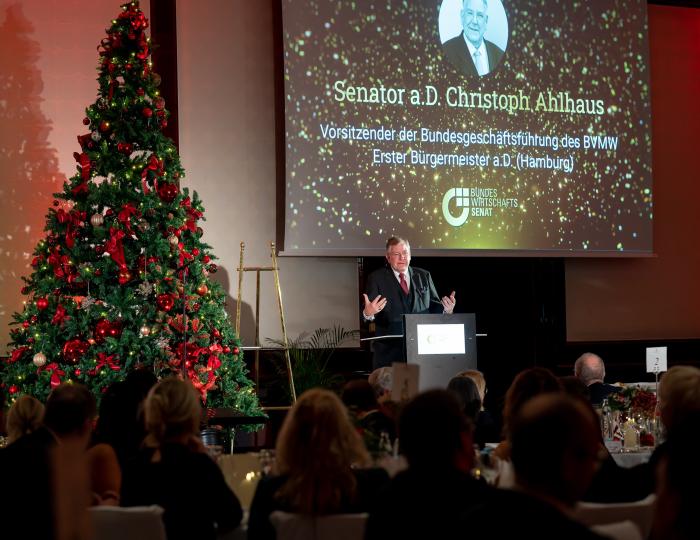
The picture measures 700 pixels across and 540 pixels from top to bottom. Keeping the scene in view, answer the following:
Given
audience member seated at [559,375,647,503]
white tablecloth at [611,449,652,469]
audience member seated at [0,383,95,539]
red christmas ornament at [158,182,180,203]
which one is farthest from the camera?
red christmas ornament at [158,182,180,203]

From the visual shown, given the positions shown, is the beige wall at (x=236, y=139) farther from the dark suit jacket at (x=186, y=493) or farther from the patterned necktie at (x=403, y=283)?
the dark suit jacket at (x=186, y=493)

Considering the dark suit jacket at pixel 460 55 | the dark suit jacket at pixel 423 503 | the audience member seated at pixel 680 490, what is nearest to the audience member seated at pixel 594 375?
the dark suit jacket at pixel 423 503

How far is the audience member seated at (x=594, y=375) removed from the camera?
540cm

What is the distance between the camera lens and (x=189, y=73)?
8461 mm

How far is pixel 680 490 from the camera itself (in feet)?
5.27

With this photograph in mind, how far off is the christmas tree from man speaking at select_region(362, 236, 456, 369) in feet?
3.67

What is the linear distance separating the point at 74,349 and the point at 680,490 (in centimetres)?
524

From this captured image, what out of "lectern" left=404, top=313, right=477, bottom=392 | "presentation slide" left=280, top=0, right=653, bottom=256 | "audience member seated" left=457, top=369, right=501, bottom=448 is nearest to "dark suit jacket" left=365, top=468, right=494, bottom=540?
"audience member seated" left=457, top=369, right=501, bottom=448

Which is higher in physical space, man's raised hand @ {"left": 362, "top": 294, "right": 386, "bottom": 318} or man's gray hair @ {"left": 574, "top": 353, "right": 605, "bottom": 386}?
man's raised hand @ {"left": 362, "top": 294, "right": 386, "bottom": 318}

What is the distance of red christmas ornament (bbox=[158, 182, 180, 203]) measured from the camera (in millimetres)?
6637

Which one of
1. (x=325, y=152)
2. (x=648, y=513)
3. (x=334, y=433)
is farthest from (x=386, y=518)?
(x=325, y=152)

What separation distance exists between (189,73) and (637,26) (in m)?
4.45

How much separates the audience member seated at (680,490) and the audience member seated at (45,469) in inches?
38.0

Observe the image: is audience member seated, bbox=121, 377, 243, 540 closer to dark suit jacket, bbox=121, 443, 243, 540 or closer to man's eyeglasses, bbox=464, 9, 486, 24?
dark suit jacket, bbox=121, 443, 243, 540
